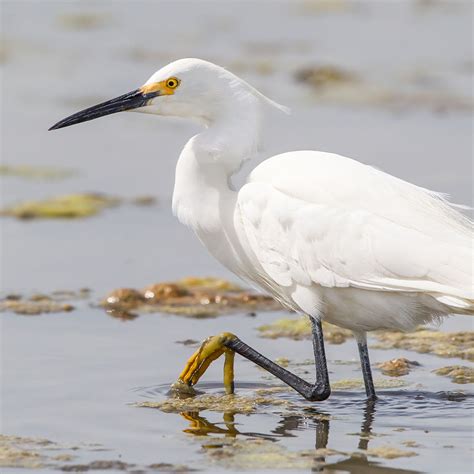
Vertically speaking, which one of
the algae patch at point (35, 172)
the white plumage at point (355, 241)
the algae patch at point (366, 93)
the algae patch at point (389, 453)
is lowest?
the algae patch at point (389, 453)

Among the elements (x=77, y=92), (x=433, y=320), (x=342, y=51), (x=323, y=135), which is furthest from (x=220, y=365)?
(x=342, y=51)

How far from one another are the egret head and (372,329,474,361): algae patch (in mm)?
1639

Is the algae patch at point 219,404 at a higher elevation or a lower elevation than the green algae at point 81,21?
lower

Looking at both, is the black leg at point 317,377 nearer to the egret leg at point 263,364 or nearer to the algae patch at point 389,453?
the egret leg at point 263,364

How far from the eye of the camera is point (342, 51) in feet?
57.0

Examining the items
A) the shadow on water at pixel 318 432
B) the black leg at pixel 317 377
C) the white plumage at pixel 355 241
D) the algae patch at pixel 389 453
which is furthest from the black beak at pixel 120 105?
the algae patch at pixel 389 453

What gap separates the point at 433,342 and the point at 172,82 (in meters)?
2.05

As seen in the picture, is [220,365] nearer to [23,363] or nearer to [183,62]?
[23,363]

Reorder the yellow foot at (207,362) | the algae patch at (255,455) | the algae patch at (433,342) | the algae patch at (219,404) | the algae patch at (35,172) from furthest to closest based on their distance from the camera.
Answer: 1. the algae patch at (35,172)
2. the algae patch at (433,342)
3. the yellow foot at (207,362)
4. the algae patch at (219,404)
5. the algae patch at (255,455)

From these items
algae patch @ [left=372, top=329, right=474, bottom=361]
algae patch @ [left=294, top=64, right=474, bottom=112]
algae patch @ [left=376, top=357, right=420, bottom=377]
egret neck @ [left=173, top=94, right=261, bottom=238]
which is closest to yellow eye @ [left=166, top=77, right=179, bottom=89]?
egret neck @ [left=173, top=94, right=261, bottom=238]

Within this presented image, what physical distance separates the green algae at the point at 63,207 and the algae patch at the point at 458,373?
3.93 metres

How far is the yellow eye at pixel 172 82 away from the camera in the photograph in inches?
237

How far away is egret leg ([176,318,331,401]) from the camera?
5.84m

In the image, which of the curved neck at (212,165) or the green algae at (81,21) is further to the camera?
the green algae at (81,21)
